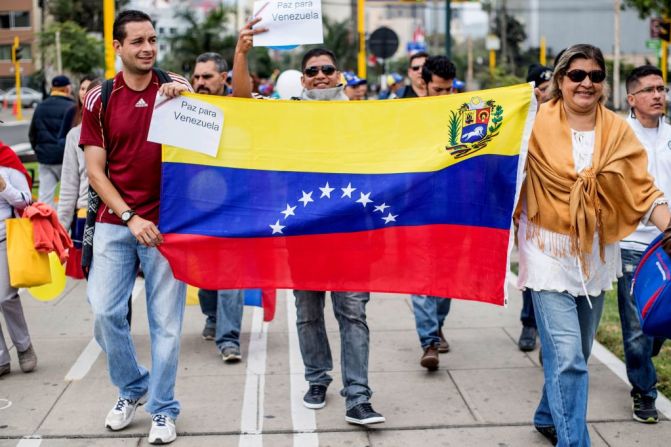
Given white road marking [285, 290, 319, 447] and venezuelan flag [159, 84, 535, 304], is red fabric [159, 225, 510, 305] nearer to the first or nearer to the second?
venezuelan flag [159, 84, 535, 304]

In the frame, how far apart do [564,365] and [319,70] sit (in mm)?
2171

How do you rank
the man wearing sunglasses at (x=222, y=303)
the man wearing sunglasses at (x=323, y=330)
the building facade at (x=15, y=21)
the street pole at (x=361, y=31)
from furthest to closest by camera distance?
the street pole at (x=361, y=31) → the building facade at (x=15, y=21) → the man wearing sunglasses at (x=222, y=303) → the man wearing sunglasses at (x=323, y=330)

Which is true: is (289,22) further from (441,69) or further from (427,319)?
(427,319)

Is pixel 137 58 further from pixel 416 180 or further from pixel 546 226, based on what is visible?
pixel 546 226

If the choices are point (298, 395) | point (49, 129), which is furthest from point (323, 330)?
point (49, 129)

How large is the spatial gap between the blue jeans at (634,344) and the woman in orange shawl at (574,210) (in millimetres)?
867

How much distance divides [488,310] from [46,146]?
5563mm

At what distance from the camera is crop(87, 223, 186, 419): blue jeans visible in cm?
518

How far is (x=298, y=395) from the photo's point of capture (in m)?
6.11

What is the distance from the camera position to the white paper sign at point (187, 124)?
5.11 m

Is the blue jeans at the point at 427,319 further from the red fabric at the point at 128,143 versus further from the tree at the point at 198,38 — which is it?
the tree at the point at 198,38

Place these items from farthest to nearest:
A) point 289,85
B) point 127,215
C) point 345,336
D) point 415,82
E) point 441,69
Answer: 1. point 415,82
2. point 289,85
3. point 441,69
4. point 345,336
5. point 127,215

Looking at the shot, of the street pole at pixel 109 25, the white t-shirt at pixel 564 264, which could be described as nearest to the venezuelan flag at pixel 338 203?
the white t-shirt at pixel 564 264

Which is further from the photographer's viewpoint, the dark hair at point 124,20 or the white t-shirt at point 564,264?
the dark hair at point 124,20
